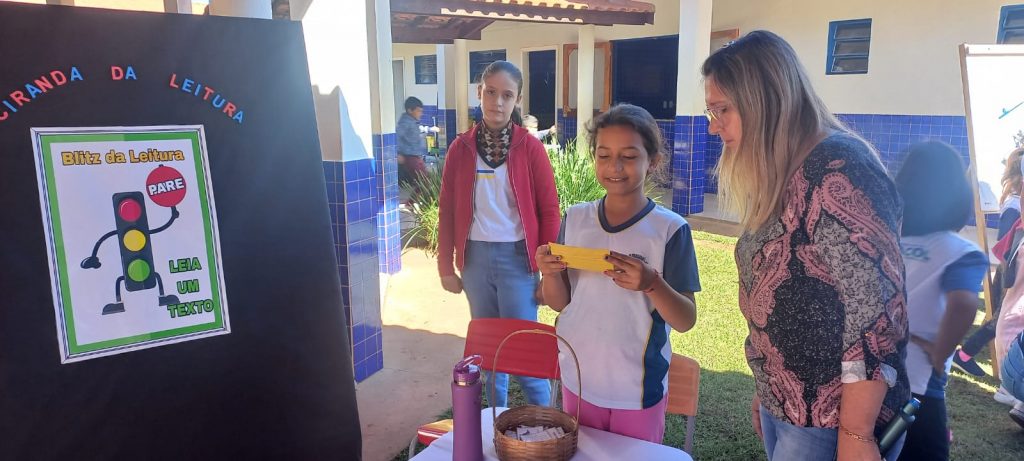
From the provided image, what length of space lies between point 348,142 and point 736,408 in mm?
2373

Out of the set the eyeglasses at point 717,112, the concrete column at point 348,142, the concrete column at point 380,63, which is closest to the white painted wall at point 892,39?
Result: the concrete column at point 380,63

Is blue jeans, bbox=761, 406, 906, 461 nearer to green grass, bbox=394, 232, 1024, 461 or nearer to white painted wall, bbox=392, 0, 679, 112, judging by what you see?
green grass, bbox=394, 232, 1024, 461

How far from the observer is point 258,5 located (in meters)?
2.61

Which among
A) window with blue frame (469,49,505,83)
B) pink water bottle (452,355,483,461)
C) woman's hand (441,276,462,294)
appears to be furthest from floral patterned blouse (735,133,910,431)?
window with blue frame (469,49,505,83)

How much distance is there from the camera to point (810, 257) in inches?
49.0

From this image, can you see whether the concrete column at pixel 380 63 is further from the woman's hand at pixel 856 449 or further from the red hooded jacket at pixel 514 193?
the woman's hand at pixel 856 449

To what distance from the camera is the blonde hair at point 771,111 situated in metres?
1.28

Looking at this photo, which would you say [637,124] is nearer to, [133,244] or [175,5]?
[133,244]

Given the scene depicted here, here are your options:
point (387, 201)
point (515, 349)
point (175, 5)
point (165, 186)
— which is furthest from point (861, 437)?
point (387, 201)

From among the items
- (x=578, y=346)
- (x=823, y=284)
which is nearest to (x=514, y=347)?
(x=578, y=346)

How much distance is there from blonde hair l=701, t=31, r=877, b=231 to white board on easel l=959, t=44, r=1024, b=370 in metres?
3.00

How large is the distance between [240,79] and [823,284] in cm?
115

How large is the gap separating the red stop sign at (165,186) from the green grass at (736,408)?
2.03 meters

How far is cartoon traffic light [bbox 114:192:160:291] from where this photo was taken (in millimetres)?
1099
